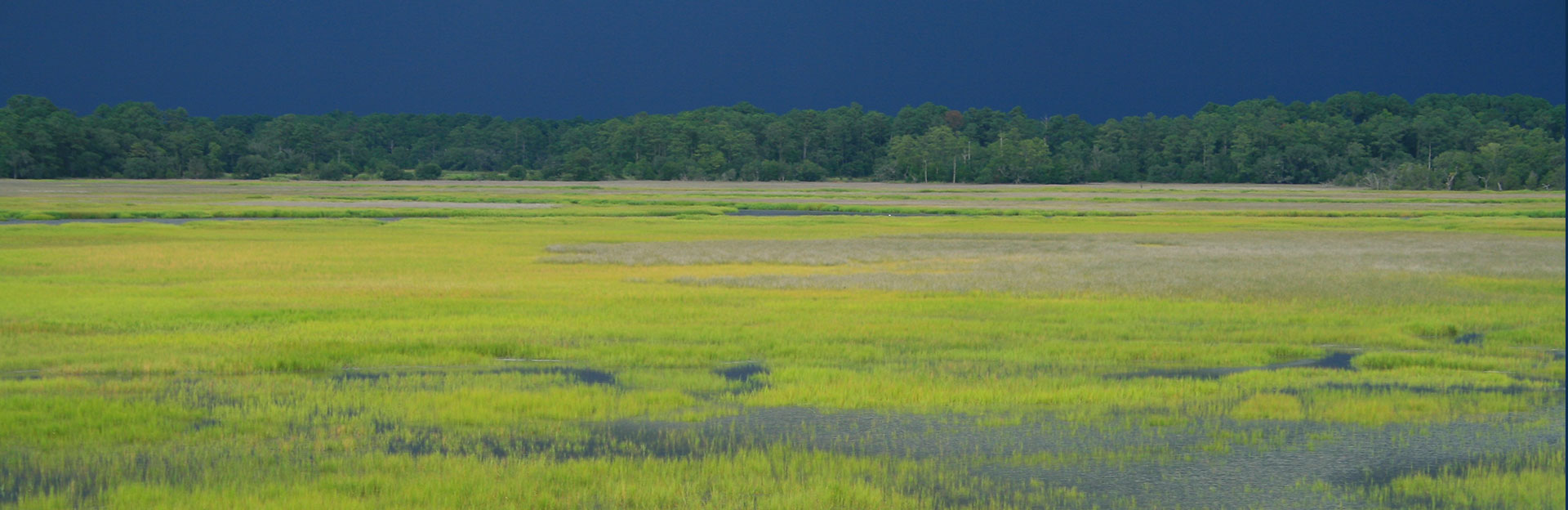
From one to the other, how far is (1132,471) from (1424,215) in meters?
70.3

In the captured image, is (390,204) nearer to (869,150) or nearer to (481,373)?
(481,373)

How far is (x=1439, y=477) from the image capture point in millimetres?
11711

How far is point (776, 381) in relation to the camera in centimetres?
1661

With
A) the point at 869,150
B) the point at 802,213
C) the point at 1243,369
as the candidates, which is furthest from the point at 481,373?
the point at 869,150

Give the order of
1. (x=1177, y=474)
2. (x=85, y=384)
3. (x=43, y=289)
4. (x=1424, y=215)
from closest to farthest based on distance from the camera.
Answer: (x=1177, y=474), (x=85, y=384), (x=43, y=289), (x=1424, y=215)

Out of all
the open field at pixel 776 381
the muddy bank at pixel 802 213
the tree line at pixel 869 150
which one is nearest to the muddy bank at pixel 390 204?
the muddy bank at pixel 802 213

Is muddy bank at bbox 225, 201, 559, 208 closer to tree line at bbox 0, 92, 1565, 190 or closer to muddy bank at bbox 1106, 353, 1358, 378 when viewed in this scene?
muddy bank at bbox 1106, 353, 1358, 378

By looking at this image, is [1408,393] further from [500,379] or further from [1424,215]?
[1424,215]

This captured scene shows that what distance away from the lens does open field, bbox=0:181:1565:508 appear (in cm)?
1137

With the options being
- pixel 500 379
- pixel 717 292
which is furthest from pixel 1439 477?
pixel 717 292

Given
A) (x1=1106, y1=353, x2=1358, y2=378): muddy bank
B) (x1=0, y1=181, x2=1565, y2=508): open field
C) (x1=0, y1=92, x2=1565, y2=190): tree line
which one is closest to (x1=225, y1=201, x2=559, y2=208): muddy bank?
(x1=0, y1=181, x2=1565, y2=508): open field

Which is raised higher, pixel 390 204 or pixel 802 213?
pixel 390 204

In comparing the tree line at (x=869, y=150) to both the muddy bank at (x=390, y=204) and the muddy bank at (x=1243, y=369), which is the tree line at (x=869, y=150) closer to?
the muddy bank at (x=390, y=204)

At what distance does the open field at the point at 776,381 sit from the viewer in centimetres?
1137
